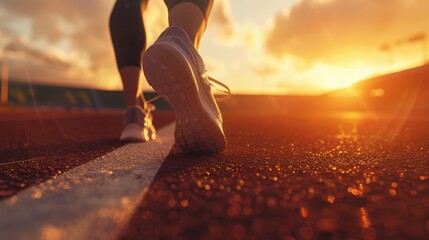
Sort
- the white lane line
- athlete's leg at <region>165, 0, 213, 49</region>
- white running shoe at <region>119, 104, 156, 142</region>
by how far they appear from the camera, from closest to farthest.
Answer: the white lane line
athlete's leg at <region>165, 0, 213, 49</region>
white running shoe at <region>119, 104, 156, 142</region>

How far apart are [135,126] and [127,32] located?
58cm

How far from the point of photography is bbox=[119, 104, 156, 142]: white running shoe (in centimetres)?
190

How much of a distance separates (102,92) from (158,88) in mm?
27730

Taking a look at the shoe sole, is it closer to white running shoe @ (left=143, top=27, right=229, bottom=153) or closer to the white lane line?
white running shoe @ (left=143, top=27, right=229, bottom=153)

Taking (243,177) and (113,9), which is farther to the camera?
(113,9)

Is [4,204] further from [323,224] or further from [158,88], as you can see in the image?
[158,88]

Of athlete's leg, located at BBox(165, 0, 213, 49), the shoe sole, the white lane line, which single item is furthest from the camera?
athlete's leg, located at BBox(165, 0, 213, 49)

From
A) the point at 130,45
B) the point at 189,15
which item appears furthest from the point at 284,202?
the point at 130,45

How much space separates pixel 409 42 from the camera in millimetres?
29516

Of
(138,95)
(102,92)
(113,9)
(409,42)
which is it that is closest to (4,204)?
(138,95)

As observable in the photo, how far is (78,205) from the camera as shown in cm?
66

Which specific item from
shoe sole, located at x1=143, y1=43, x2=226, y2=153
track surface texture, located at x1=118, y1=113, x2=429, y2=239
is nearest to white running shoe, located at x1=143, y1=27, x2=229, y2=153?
shoe sole, located at x1=143, y1=43, x2=226, y2=153

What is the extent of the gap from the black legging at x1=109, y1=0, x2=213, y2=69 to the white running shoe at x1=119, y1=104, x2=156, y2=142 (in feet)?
0.98

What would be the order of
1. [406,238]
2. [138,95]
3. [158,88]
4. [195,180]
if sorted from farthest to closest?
1. [138,95]
2. [158,88]
3. [195,180]
4. [406,238]
